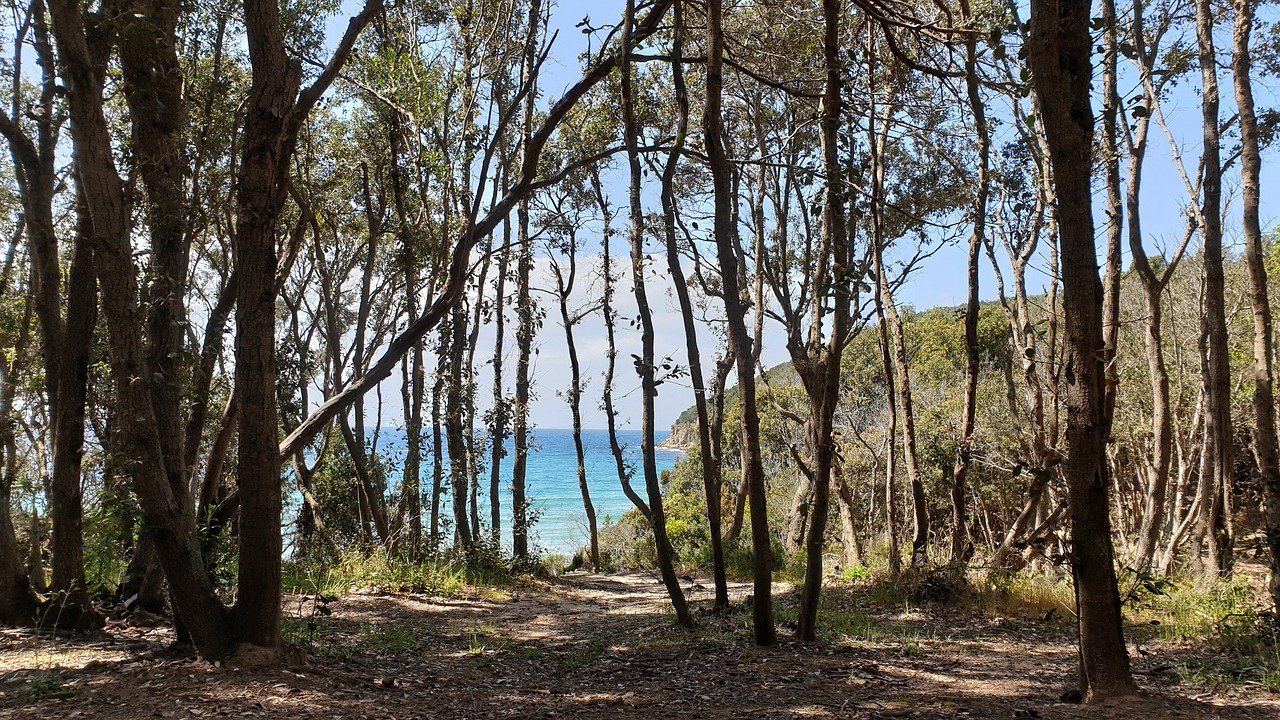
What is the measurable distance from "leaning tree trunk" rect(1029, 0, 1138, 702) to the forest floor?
13.2 inches

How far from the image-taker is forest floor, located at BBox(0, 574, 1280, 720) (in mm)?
3861

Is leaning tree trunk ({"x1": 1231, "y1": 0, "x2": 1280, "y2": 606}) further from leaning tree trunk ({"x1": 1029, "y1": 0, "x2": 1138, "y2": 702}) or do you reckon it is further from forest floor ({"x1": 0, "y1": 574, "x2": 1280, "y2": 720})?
leaning tree trunk ({"x1": 1029, "y1": 0, "x2": 1138, "y2": 702})

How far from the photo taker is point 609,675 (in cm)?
534

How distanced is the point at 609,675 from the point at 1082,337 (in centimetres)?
371

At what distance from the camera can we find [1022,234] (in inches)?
407

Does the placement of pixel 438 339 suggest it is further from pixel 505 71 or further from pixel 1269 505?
pixel 1269 505

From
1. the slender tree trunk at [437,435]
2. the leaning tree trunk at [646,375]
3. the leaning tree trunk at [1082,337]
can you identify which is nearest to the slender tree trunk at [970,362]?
the leaning tree trunk at [646,375]

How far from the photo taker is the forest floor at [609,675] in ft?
12.7

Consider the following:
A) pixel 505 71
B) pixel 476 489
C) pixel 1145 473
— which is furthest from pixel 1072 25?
pixel 1145 473

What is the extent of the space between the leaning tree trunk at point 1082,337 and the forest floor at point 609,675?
1.10 ft

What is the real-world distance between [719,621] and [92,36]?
22.3 ft

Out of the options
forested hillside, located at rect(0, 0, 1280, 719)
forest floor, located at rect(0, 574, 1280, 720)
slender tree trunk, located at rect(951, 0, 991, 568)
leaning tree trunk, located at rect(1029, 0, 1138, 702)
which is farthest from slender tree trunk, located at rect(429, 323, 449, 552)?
leaning tree trunk, located at rect(1029, 0, 1138, 702)

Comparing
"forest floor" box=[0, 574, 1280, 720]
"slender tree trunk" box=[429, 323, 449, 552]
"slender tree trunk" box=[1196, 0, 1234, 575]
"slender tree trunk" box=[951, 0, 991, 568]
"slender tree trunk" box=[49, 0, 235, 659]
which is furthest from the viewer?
"slender tree trunk" box=[429, 323, 449, 552]

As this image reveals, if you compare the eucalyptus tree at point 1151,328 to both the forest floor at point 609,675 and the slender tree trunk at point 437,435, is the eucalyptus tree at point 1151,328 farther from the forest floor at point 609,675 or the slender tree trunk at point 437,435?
the slender tree trunk at point 437,435
